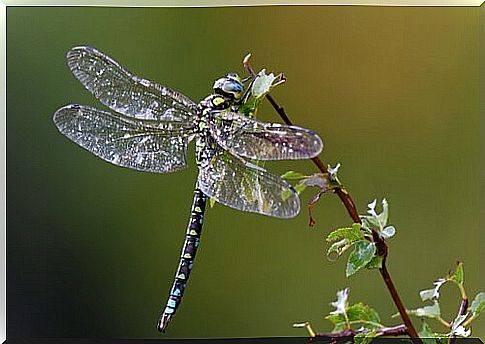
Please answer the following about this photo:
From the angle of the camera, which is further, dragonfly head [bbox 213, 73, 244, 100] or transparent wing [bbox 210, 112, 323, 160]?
dragonfly head [bbox 213, 73, 244, 100]

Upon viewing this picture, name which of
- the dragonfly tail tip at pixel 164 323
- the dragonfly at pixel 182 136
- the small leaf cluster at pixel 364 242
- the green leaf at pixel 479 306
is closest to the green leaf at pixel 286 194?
the dragonfly at pixel 182 136

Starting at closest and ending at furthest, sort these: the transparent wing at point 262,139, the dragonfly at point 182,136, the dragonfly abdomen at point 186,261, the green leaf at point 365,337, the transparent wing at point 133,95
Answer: the green leaf at point 365,337, the transparent wing at point 262,139, the dragonfly at point 182,136, the transparent wing at point 133,95, the dragonfly abdomen at point 186,261

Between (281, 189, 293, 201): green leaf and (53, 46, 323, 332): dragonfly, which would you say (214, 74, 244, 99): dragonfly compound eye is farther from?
(281, 189, 293, 201): green leaf

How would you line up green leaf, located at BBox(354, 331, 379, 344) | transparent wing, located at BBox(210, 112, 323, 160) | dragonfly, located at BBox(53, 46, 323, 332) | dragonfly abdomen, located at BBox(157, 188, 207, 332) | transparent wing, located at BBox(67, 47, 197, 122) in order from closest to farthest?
green leaf, located at BBox(354, 331, 379, 344) → transparent wing, located at BBox(210, 112, 323, 160) → dragonfly, located at BBox(53, 46, 323, 332) → transparent wing, located at BBox(67, 47, 197, 122) → dragonfly abdomen, located at BBox(157, 188, 207, 332)

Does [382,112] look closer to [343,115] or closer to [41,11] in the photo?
[343,115]

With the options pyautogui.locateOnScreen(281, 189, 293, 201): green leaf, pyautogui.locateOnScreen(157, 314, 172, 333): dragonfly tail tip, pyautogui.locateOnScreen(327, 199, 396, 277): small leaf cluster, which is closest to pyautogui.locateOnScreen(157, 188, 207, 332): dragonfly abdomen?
pyautogui.locateOnScreen(157, 314, 172, 333): dragonfly tail tip

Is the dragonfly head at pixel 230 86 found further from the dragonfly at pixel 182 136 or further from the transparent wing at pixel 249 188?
the transparent wing at pixel 249 188

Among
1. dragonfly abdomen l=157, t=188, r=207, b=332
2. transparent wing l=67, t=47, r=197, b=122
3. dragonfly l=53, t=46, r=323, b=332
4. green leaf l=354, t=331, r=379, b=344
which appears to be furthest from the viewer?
dragonfly abdomen l=157, t=188, r=207, b=332

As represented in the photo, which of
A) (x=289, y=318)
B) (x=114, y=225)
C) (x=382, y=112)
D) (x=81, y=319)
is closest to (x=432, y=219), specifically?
(x=382, y=112)
